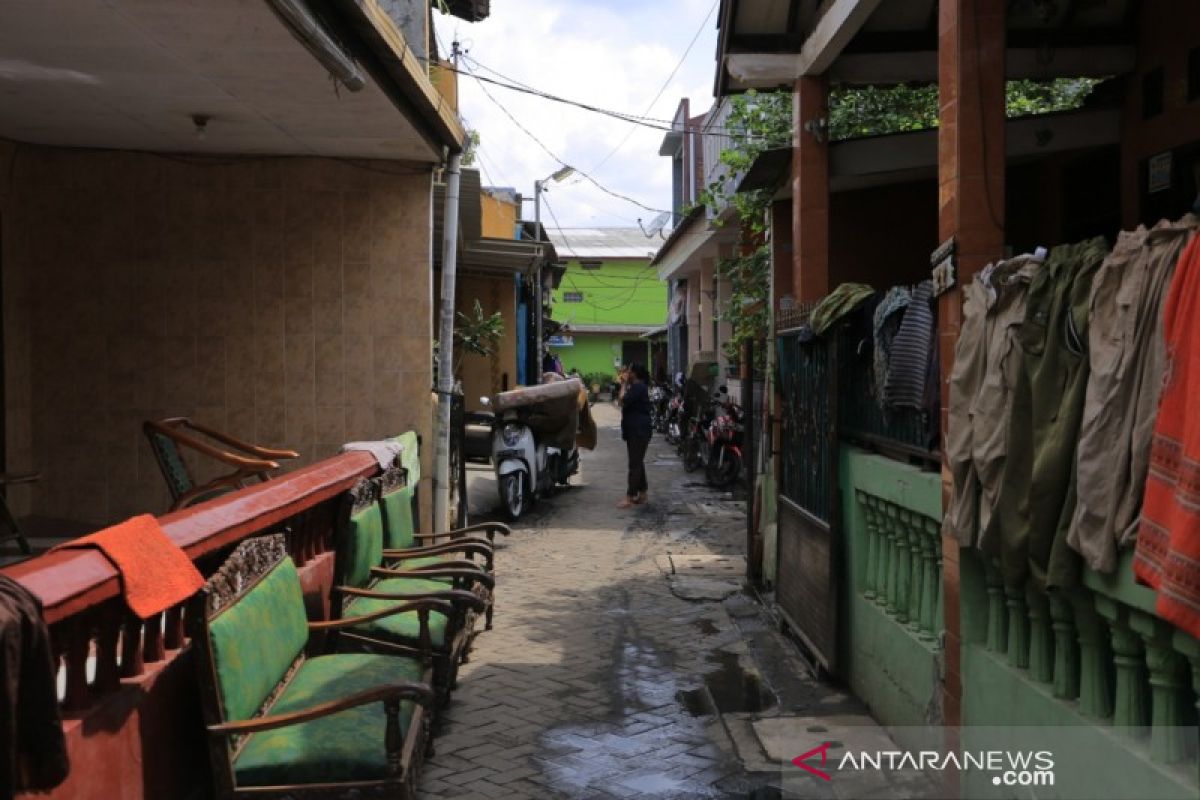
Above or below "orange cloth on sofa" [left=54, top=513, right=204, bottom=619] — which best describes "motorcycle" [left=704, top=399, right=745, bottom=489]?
below

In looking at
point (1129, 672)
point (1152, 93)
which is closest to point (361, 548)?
point (1129, 672)

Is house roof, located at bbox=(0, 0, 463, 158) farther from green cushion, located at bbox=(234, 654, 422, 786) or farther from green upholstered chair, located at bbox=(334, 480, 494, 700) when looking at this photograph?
green cushion, located at bbox=(234, 654, 422, 786)

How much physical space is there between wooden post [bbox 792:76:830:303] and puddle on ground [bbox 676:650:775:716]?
2778mm

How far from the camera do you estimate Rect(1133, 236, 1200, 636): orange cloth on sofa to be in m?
2.33

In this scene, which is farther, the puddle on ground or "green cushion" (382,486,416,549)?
"green cushion" (382,486,416,549)

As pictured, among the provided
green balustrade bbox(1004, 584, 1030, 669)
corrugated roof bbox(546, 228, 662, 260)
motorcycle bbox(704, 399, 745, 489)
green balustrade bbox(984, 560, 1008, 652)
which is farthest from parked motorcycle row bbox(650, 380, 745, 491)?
corrugated roof bbox(546, 228, 662, 260)

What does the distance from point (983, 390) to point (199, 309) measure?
6.61 meters

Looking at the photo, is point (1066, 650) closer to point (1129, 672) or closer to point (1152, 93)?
point (1129, 672)

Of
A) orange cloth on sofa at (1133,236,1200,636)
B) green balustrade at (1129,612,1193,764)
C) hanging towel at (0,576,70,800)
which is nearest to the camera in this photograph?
hanging towel at (0,576,70,800)

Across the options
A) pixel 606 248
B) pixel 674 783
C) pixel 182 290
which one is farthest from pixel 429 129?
pixel 606 248

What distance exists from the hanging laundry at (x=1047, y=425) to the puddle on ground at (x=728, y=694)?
243 centimetres

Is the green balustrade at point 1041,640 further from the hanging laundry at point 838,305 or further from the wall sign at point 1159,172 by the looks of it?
the wall sign at point 1159,172

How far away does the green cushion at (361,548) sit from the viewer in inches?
199

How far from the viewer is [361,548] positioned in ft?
17.0
